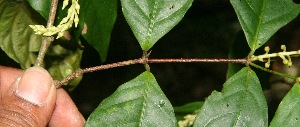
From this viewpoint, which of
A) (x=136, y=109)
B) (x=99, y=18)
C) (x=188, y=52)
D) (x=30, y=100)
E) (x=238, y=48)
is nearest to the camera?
(x=136, y=109)

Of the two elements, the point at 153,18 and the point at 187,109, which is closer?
the point at 153,18

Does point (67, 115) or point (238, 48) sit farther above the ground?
point (238, 48)

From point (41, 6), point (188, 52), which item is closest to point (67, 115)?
point (41, 6)

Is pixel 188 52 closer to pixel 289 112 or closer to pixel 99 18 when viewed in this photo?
pixel 99 18

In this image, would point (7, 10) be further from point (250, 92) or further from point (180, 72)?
point (180, 72)

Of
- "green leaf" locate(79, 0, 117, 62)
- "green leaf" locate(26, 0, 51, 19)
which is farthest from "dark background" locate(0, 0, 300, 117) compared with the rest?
"green leaf" locate(26, 0, 51, 19)

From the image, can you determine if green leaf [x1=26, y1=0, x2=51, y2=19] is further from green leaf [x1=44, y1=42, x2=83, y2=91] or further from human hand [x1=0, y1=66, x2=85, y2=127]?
green leaf [x1=44, y1=42, x2=83, y2=91]
